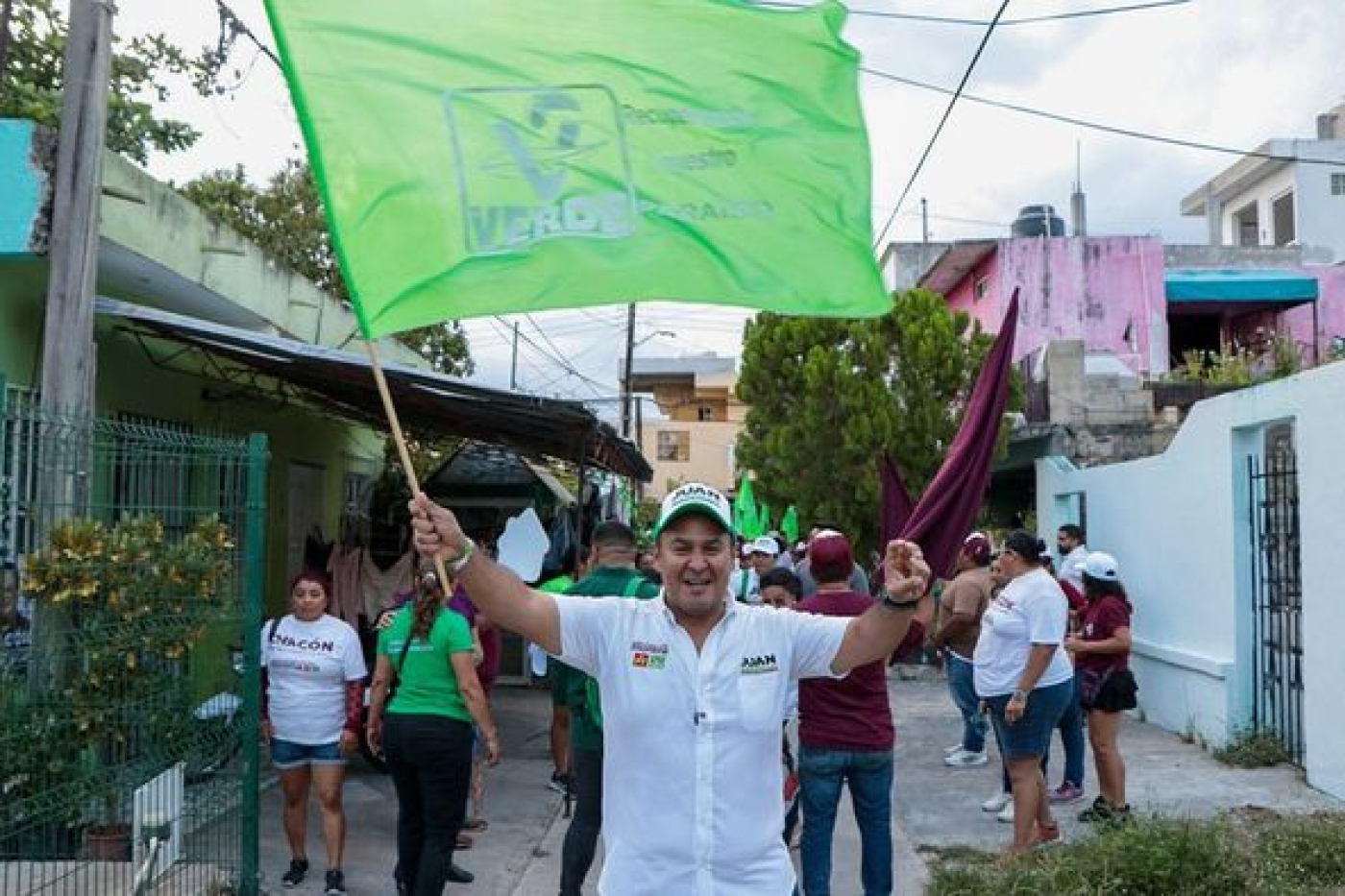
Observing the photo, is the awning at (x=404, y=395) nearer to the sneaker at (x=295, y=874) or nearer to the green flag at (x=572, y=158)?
the sneaker at (x=295, y=874)

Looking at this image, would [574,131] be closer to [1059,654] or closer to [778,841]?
[778,841]

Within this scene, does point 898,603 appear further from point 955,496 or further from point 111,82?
point 111,82

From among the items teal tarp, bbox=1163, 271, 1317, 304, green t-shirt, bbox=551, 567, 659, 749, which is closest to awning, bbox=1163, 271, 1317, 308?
teal tarp, bbox=1163, 271, 1317, 304

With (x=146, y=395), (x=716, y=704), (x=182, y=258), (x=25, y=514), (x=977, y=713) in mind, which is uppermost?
(x=182, y=258)

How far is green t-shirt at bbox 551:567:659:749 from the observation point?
20.3 feet

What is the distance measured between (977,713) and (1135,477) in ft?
13.9

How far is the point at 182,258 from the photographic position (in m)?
9.56

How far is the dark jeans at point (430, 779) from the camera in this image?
19.2 feet

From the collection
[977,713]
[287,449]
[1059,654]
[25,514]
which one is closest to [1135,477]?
[977,713]

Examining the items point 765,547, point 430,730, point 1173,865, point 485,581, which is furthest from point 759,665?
point 765,547

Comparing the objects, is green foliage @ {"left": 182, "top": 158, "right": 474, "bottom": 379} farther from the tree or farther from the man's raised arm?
the man's raised arm

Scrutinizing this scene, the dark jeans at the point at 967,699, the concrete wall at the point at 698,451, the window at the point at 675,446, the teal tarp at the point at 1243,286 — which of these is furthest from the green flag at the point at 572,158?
the window at the point at 675,446

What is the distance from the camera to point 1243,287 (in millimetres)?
25453

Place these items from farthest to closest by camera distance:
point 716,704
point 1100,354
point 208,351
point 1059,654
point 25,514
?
point 1100,354 < point 208,351 < point 1059,654 < point 25,514 < point 716,704
